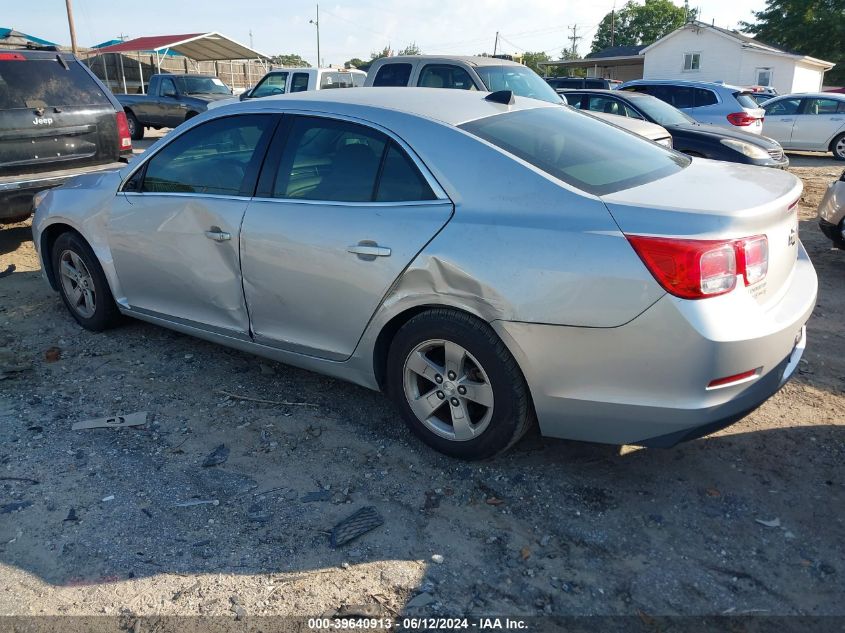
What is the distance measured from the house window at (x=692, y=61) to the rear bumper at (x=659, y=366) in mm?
43121

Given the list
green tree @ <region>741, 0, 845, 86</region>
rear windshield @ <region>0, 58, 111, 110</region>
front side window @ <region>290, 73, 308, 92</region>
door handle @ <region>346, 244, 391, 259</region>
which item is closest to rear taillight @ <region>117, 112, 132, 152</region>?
rear windshield @ <region>0, 58, 111, 110</region>

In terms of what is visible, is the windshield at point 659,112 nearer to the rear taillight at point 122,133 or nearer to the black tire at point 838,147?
the black tire at point 838,147

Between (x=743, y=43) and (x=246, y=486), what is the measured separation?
42.3 metres

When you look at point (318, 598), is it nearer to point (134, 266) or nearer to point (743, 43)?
point (134, 266)

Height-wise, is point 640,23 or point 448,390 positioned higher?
point 640,23

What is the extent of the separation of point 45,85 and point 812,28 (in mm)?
53126

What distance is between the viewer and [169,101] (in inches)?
706

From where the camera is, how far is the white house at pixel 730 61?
3872 cm

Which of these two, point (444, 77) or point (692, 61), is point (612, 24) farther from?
point (444, 77)

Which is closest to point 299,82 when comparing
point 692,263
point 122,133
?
point 122,133

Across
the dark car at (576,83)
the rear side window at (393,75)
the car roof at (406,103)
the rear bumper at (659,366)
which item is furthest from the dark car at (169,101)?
the rear bumper at (659,366)

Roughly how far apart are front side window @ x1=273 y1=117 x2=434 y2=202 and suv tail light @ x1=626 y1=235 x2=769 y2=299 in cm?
105

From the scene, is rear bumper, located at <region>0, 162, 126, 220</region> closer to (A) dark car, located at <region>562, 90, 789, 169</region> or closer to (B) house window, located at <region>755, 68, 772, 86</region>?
(A) dark car, located at <region>562, 90, 789, 169</region>

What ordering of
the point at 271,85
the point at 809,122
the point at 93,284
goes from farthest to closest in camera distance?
the point at 809,122 < the point at 271,85 < the point at 93,284
